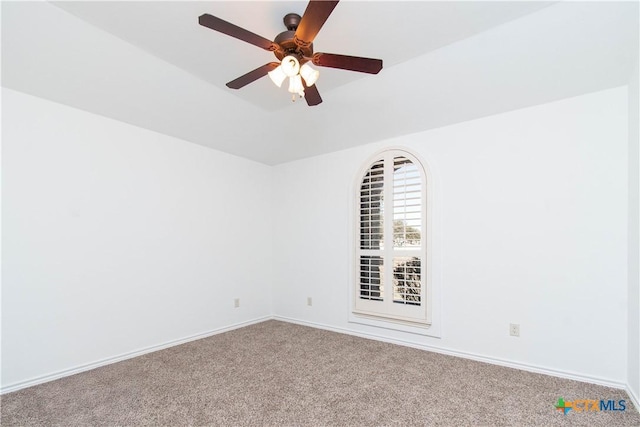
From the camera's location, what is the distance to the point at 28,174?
104 inches

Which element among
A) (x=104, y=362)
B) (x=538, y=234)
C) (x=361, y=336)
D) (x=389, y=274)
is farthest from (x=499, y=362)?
(x=104, y=362)

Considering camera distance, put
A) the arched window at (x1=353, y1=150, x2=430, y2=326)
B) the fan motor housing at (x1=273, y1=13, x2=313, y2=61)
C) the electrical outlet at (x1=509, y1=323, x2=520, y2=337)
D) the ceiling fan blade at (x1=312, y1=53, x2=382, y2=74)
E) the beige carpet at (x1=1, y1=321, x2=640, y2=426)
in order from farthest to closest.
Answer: the arched window at (x1=353, y1=150, x2=430, y2=326), the electrical outlet at (x1=509, y1=323, x2=520, y2=337), the beige carpet at (x1=1, y1=321, x2=640, y2=426), the ceiling fan blade at (x1=312, y1=53, x2=382, y2=74), the fan motor housing at (x1=273, y1=13, x2=313, y2=61)

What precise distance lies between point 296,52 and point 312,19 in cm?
31

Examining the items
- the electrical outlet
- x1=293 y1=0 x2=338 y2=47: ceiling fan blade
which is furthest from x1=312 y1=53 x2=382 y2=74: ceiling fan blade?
the electrical outlet

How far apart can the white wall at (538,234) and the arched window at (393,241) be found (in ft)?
0.66

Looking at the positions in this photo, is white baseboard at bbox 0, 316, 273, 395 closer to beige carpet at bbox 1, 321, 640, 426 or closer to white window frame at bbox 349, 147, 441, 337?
beige carpet at bbox 1, 321, 640, 426

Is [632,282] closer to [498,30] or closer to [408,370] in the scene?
[408,370]

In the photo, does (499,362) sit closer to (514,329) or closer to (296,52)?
(514,329)

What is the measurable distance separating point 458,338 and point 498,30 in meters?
2.69

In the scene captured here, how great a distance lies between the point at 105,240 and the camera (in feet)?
10.2

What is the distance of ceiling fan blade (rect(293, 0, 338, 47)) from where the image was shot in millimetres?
1514

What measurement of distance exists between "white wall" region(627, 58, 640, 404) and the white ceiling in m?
0.27

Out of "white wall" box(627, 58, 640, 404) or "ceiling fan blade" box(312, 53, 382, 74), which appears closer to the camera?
"ceiling fan blade" box(312, 53, 382, 74)

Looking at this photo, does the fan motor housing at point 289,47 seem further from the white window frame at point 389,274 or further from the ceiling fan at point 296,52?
the white window frame at point 389,274
